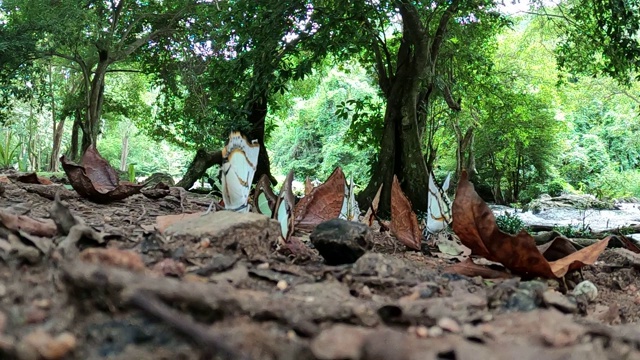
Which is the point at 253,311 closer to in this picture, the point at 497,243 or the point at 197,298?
the point at 197,298

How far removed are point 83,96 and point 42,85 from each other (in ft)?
14.8

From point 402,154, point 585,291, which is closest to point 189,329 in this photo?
point 585,291

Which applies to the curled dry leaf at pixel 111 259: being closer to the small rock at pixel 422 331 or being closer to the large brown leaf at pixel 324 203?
the small rock at pixel 422 331

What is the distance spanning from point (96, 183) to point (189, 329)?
107 inches

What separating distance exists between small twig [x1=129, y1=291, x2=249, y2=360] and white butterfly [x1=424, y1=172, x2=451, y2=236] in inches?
98.9

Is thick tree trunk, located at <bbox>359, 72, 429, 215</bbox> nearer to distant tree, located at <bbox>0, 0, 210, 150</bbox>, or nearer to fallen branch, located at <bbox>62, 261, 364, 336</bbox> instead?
distant tree, located at <bbox>0, 0, 210, 150</bbox>

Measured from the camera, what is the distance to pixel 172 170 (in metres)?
35.1

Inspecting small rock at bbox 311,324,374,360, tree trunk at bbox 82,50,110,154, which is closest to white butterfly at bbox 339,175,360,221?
small rock at bbox 311,324,374,360

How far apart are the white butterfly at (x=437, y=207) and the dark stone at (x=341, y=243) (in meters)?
1.46

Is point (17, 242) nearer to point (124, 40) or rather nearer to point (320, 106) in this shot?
point (124, 40)

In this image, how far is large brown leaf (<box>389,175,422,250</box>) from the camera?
2.77 meters

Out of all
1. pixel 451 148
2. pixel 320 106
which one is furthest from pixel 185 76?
pixel 320 106

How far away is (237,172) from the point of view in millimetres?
2299

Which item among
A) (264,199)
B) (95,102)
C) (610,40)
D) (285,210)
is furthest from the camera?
(95,102)
